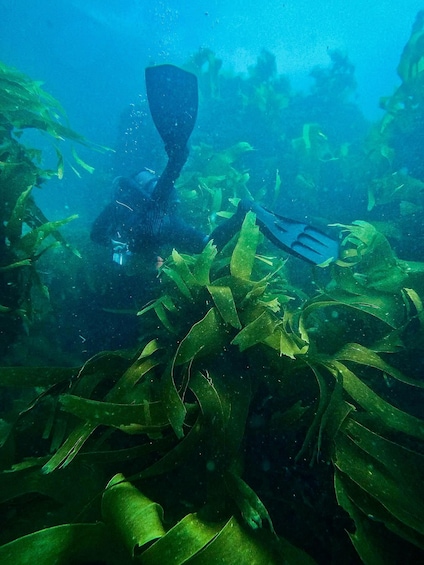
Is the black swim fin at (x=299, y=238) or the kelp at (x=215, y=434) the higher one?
the black swim fin at (x=299, y=238)

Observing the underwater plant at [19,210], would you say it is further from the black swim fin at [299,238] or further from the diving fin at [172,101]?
the black swim fin at [299,238]

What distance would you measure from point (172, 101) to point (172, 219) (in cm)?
118

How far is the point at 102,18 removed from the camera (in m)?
38.8

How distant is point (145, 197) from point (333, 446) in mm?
3511

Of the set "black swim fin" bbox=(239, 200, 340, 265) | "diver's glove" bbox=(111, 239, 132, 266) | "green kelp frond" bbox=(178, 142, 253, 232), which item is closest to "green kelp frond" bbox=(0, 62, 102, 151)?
"diver's glove" bbox=(111, 239, 132, 266)

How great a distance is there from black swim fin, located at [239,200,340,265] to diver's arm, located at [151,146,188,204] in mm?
964

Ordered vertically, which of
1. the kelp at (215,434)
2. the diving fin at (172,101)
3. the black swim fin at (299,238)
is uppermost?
the diving fin at (172,101)

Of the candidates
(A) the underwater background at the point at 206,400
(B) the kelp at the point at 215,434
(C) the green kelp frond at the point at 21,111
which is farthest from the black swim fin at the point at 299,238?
(C) the green kelp frond at the point at 21,111

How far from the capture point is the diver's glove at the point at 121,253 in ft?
10.6

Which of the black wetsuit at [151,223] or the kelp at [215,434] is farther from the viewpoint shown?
the black wetsuit at [151,223]

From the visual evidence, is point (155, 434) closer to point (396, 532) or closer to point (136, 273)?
point (396, 532)

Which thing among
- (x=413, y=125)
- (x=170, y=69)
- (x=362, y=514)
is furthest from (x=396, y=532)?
(x=413, y=125)

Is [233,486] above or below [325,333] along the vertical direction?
below

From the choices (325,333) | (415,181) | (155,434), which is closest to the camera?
(155,434)
